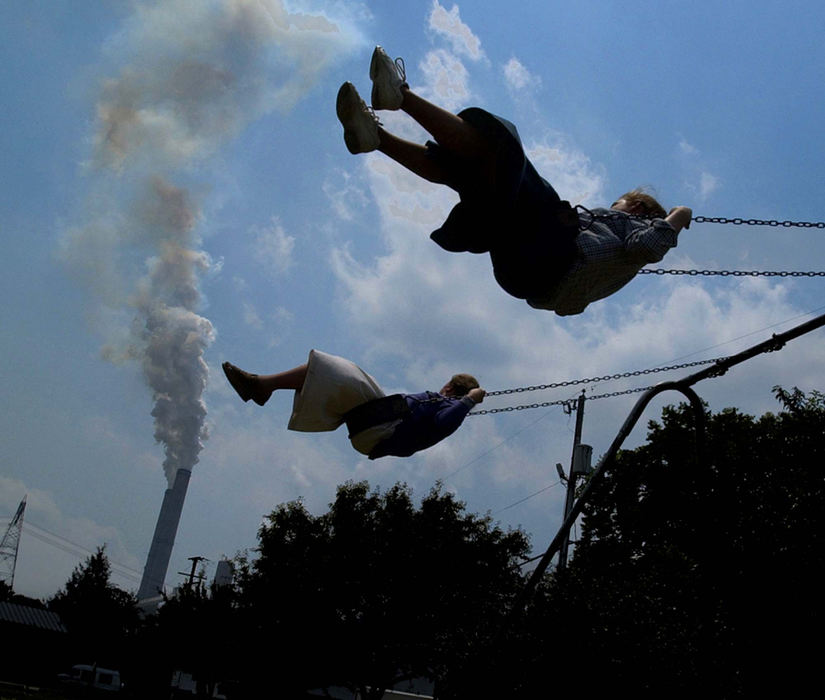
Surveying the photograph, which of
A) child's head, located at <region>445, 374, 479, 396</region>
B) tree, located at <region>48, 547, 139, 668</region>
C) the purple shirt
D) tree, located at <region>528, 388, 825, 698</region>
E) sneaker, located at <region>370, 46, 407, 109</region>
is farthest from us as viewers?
tree, located at <region>48, 547, 139, 668</region>

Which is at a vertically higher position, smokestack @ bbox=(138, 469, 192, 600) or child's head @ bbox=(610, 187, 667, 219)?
smokestack @ bbox=(138, 469, 192, 600)

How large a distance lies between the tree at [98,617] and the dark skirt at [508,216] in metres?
45.6

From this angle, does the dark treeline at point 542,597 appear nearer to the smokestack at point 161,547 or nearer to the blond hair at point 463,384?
the blond hair at point 463,384

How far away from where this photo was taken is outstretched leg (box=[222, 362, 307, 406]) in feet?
15.2

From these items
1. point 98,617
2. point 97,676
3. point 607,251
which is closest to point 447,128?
point 607,251

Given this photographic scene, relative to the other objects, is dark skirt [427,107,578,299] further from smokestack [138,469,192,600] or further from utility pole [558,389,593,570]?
smokestack [138,469,192,600]

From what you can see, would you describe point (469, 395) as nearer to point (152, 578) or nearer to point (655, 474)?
point (655, 474)

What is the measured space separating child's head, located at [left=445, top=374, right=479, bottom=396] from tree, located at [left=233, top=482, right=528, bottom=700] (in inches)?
797

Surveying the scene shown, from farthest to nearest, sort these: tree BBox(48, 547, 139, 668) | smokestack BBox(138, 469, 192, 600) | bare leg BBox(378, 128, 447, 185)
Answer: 1. smokestack BBox(138, 469, 192, 600)
2. tree BBox(48, 547, 139, 668)
3. bare leg BBox(378, 128, 447, 185)

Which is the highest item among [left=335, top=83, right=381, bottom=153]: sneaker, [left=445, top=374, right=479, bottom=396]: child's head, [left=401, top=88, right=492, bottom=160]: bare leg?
[left=335, top=83, right=381, bottom=153]: sneaker

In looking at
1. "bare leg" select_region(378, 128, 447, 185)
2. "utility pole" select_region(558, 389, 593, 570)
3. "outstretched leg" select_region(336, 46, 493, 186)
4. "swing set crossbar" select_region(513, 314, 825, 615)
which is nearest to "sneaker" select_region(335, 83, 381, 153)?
"outstretched leg" select_region(336, 46, 493, 186)

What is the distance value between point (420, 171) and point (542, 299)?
1050mm

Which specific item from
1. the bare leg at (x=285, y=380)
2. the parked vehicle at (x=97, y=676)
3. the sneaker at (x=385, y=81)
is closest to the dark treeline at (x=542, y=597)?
the parked vehicle at (x=97, y=676)

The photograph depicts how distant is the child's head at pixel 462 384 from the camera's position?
18.3ft
